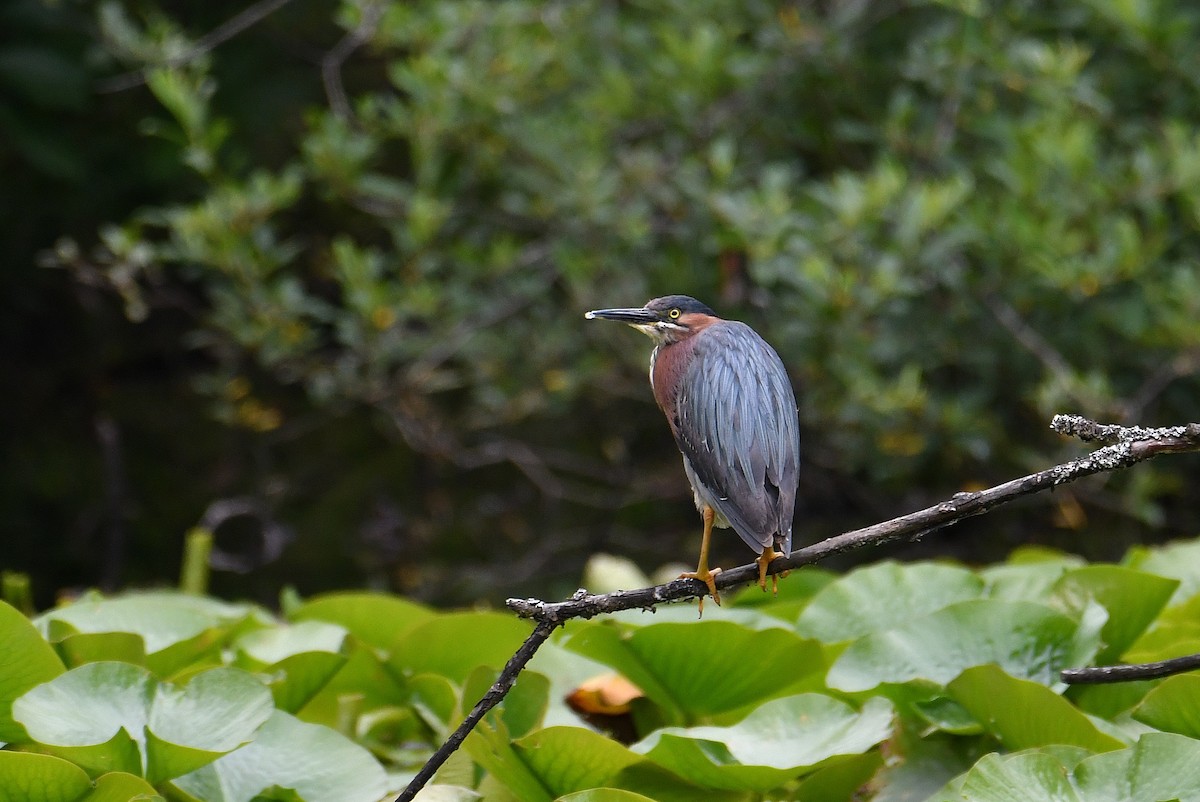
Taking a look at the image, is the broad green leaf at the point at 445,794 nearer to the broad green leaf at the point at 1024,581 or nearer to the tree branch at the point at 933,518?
the tree branch at the point at 933,518

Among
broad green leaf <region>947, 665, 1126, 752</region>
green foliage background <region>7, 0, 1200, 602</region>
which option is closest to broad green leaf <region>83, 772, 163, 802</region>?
broad green leaf <region>947, 665, 1126, 752</region>

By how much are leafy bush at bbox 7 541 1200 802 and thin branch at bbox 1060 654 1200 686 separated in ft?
0.11

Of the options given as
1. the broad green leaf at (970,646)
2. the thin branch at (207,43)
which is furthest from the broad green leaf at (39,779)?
the thin branch at (207,43)

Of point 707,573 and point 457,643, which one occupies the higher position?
point 707,573

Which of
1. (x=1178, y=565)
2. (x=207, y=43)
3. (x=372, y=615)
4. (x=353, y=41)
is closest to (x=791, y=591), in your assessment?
(x=1178, y=565)

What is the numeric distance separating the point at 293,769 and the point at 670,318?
843 millimetres

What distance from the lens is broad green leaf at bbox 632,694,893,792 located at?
5.10 ft

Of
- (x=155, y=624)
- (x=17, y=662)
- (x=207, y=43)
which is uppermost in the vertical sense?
(x=207, y=43)

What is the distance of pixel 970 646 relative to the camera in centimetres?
184

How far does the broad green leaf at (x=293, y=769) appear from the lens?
1654mm

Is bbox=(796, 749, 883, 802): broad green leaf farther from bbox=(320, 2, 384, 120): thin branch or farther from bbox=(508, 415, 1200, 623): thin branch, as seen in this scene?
bbox=(320, 2, 384, 120): thin branch

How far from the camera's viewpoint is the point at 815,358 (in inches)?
167

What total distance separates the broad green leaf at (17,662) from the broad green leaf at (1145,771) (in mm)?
1370

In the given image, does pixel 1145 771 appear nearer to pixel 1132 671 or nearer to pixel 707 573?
pixel 1132 671
